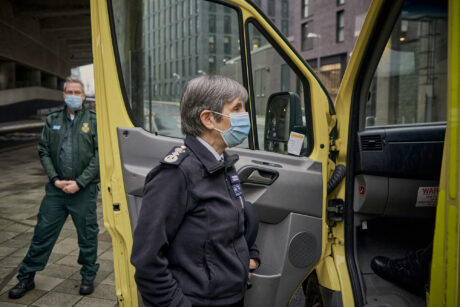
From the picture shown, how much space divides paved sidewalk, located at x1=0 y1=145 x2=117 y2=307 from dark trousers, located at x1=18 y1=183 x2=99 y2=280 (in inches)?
11.2

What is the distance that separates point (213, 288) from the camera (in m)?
1.49

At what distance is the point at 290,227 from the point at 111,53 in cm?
145

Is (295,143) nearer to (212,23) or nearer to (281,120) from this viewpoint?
(281,120)

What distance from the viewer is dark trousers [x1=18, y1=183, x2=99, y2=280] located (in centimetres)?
350

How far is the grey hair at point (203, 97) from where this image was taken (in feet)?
5.13

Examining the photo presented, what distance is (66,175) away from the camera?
11.5 feet

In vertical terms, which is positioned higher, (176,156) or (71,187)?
(176,156)

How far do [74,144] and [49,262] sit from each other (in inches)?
65.2

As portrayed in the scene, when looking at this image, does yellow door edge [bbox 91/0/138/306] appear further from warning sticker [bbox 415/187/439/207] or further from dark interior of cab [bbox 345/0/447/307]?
warning sticker [bbox 415/187/439/207]

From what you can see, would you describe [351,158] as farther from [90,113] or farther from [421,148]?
[90,113]

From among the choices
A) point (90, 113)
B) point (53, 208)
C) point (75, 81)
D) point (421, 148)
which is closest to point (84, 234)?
point (53, 208)

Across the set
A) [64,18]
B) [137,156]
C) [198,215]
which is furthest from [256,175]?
[64,18]

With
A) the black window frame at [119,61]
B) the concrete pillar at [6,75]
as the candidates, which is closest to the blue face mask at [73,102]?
the black window frame at [119,61]

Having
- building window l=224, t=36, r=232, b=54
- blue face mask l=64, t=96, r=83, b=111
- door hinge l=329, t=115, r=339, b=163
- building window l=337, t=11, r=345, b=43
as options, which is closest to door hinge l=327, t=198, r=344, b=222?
door hinge l=329, t=115, r=339, b=163
